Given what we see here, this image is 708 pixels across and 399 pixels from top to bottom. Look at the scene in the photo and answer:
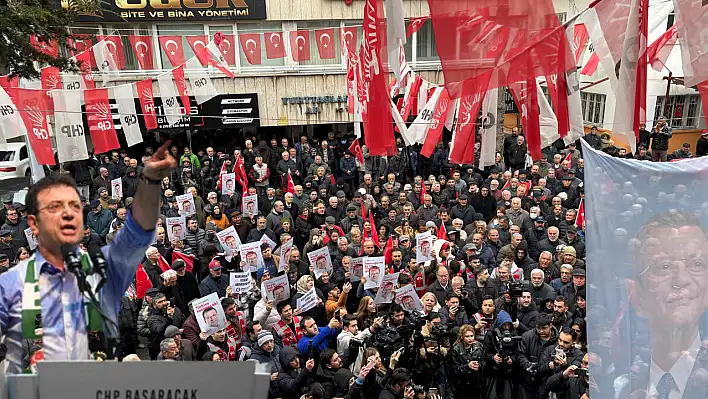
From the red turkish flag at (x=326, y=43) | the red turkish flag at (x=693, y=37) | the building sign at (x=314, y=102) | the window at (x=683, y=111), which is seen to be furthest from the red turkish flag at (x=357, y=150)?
the window at (x=683, y=111)

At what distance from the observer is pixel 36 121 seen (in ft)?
39.8

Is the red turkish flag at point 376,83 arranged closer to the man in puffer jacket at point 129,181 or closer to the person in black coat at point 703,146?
the man in puffer jacket at point 129,181

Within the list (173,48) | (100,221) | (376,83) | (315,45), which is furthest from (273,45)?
(376,83)

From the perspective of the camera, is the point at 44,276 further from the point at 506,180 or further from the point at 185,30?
the point at 185,30

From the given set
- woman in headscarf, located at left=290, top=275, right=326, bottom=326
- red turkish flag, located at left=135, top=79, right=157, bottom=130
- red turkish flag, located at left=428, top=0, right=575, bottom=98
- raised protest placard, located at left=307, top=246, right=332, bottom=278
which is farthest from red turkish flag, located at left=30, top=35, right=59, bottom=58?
red turkish flag, located at left=428, top=0, right=575, bottom=98

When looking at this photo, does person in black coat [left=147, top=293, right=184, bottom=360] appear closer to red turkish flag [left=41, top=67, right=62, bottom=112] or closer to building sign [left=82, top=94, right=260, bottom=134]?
red turkish flag [left=41, top=67, right=62, bottom=112]

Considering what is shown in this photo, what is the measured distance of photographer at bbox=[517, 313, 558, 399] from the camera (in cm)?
660

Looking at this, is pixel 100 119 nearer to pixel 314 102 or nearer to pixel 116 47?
pixel 116 47

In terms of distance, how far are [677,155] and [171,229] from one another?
13.5 metres

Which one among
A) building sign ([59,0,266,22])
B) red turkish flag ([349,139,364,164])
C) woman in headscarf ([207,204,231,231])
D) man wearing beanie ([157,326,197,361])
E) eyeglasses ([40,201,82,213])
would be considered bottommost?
man wearing beanie ([157,326,197,361])

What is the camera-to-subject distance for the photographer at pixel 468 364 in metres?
6.57

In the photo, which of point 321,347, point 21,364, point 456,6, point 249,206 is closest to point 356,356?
point 321,347

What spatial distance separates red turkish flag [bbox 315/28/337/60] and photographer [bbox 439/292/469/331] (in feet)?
42.6

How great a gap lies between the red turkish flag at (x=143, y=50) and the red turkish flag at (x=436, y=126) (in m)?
12.3
